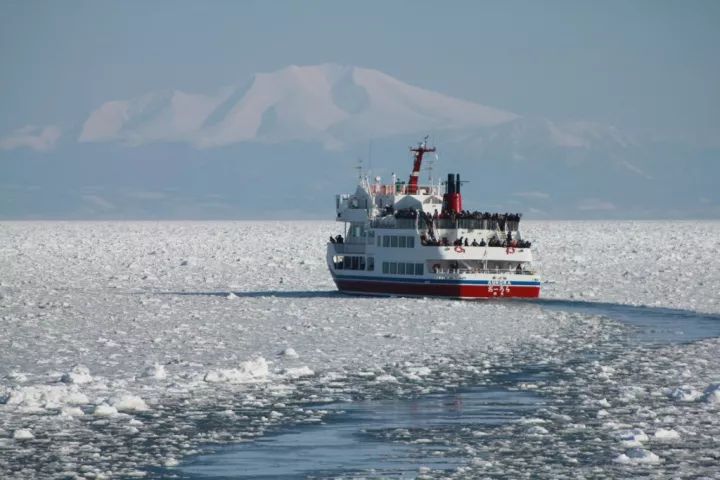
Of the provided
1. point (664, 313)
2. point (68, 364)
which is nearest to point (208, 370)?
point (68, 364)

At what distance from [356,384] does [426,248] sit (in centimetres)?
2337

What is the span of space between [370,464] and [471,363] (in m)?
10.8

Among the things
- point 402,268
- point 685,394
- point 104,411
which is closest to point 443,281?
point 402,268

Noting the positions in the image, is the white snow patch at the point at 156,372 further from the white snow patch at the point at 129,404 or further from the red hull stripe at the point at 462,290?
the red hull stripe at the point at 462,290

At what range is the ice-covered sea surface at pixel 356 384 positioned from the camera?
17359 millimetres

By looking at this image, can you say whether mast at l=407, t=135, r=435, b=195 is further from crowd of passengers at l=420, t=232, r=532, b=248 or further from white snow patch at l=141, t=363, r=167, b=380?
white snow patch at l=141, t=363, r=167, b=380

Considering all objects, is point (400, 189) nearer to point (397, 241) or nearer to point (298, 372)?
point (397, 241)

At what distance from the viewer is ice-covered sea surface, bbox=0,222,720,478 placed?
17.4 meters

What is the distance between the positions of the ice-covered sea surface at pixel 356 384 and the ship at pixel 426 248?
2289 mm

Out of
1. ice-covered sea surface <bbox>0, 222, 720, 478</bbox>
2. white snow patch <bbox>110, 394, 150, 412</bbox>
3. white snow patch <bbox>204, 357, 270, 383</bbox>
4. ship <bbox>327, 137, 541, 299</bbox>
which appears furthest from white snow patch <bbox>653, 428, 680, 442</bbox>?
ship <bbox>327, 137, 541, 299</bbox>

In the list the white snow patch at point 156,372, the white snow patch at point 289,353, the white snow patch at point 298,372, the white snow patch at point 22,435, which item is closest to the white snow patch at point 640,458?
the white snow patch at point 22,435

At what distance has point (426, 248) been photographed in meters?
47.1

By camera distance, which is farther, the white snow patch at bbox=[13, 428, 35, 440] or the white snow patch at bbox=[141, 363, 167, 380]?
the white snow patch at bbox=[141, 363, 167, 380]

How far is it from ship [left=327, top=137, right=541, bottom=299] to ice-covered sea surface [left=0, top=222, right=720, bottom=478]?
7.51ft
